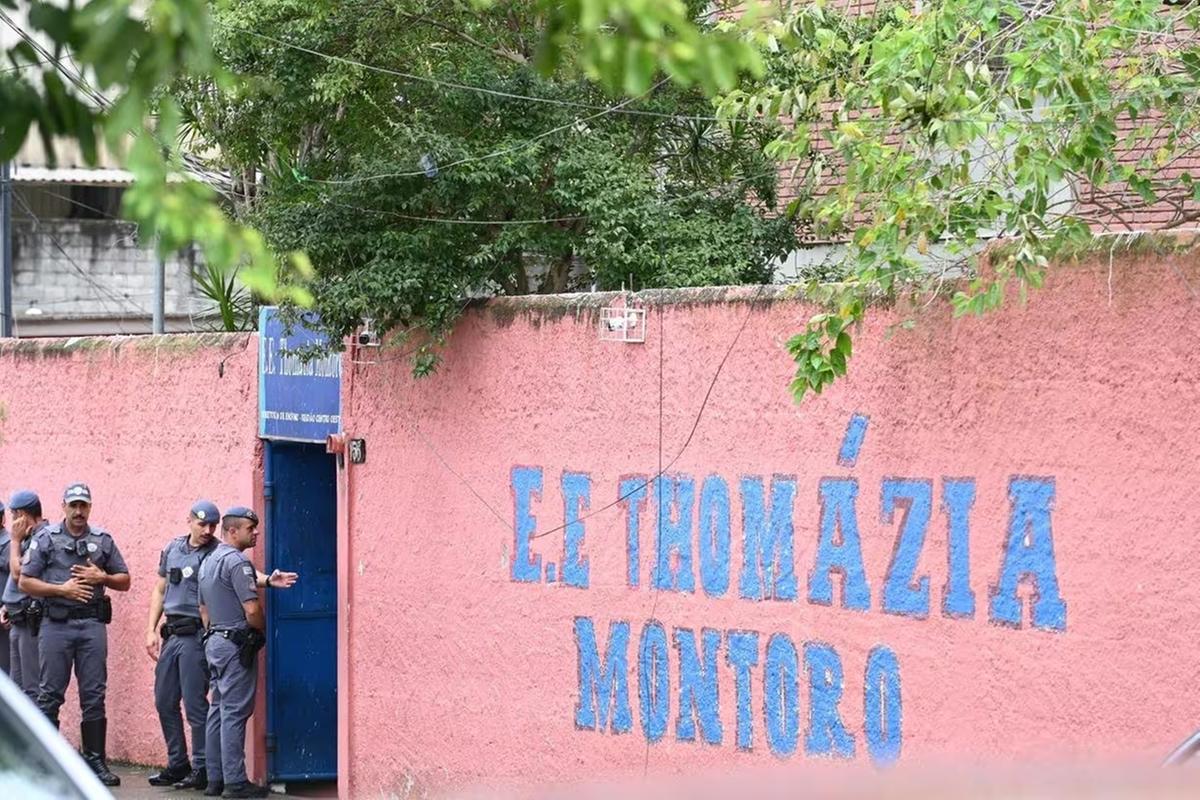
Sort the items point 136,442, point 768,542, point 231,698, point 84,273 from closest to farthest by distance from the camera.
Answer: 1. point 768,542
2. point 231,698
3. point 136,442
4. point 84,273

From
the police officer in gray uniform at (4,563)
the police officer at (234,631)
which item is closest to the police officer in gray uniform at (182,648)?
the police officer at (234,631)

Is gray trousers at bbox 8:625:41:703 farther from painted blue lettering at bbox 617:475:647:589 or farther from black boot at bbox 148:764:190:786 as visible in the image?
painted blue lettering at bbox 617:475:647:589

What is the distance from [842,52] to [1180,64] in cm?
170

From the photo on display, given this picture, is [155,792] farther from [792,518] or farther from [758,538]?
[792,518]

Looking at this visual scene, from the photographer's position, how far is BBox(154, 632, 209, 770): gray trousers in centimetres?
1152

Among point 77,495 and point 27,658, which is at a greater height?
point 77,495

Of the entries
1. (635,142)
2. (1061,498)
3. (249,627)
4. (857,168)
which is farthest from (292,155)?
(1061,498)

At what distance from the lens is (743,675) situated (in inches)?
335

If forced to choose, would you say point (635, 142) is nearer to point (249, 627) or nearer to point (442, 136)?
point (442, 136)

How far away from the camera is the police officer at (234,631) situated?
10.9 meters

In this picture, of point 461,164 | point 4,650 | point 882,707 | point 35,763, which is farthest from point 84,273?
point 35,763

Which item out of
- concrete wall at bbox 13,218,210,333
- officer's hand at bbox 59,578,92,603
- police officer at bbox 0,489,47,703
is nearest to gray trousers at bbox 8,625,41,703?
police officer at bbox 0,489,47,703

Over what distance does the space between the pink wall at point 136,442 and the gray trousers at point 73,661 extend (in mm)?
654

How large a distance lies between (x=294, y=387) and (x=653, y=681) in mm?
3668
